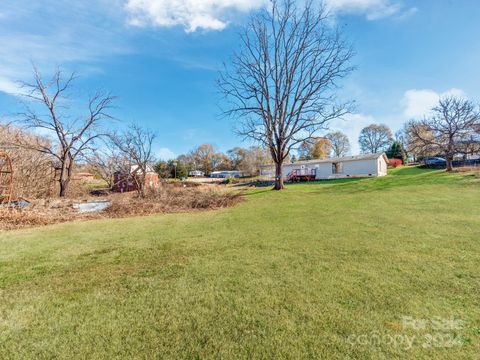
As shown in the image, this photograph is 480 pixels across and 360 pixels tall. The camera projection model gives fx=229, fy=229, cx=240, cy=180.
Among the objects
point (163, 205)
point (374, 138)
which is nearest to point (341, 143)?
point (374, 138)

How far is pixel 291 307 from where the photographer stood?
246 cm

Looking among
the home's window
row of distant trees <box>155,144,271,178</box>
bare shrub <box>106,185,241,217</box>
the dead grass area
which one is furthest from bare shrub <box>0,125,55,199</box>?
row of distant trees <box>155,144,271,178</box>

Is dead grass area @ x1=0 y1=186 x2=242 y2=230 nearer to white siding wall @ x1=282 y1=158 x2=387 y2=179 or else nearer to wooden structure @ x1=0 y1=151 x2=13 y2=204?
wooden structure @ x1=0 y1=151 x2=13 y2=204

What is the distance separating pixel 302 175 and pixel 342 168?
18.1 feet

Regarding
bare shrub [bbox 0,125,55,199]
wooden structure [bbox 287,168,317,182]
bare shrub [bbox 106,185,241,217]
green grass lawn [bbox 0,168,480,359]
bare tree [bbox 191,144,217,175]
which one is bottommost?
green grass lawn [bbox 0,168,480,359]

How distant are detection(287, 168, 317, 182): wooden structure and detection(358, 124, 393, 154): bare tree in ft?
81.6

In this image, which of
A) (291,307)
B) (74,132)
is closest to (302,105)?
(74,132)

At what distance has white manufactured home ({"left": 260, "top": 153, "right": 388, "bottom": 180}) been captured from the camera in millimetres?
28656

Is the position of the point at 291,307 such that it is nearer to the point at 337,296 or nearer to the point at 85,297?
the point at 337,296

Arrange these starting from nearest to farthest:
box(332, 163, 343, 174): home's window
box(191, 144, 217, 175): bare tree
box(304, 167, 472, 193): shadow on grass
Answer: box(304, 167, 472, 193): shadow on grass < box(332, 163, 343, 174): home's window < box(191, 144, 217, 175): bare tree

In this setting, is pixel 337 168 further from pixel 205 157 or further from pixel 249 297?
pixel 205 157

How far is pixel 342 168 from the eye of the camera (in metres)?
A: 31.6

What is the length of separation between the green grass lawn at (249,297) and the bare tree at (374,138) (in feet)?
168

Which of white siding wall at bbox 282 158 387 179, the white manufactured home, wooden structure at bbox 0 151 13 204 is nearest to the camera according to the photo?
wooden structure at bbox 0 151 13 204
